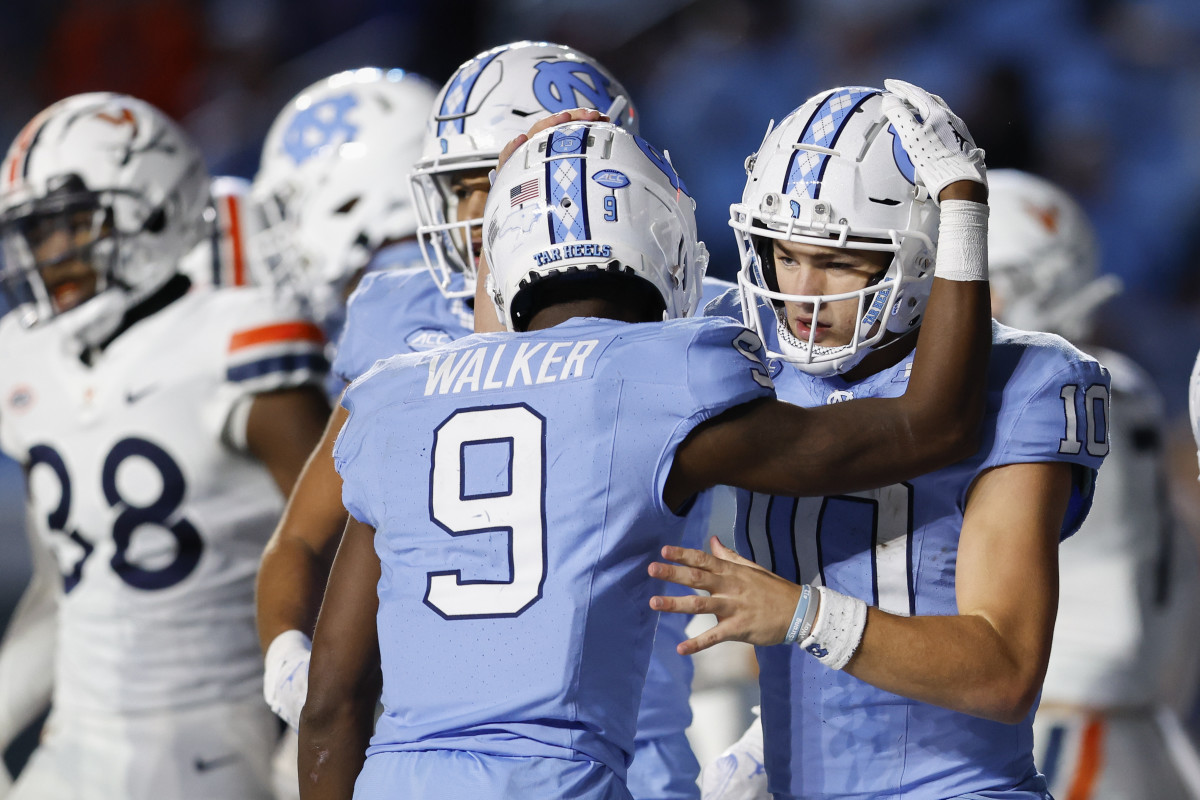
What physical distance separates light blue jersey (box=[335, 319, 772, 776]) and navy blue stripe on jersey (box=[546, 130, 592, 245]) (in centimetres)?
15

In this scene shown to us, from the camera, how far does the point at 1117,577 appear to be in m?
4.15

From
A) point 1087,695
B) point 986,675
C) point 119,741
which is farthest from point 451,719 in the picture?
point 1087,695

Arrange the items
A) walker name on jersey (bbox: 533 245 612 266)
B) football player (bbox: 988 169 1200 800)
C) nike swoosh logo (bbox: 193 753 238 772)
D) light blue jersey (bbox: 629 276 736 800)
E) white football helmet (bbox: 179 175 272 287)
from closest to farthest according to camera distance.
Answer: walker name on jersey (bbox: 533 245 612 266) → light blue jersey (bbox: 629 276 736 800) → nike swoosh logo (bbox: 193 753 238 772) → football player (bbox: 988 169 1200 800) → white football helmet (bbox: 179 175 272 287)

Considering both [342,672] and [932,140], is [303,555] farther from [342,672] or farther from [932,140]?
[932,140]

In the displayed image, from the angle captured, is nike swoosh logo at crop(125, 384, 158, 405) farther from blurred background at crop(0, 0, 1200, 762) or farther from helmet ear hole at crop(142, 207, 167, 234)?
blurred background at crop(0, 0, 1200, 762)

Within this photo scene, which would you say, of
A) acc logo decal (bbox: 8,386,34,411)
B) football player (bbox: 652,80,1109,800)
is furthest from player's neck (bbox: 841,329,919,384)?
acc logo decal (bbox: 8,386,34,411)

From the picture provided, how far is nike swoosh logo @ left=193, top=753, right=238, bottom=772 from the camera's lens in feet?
11.1

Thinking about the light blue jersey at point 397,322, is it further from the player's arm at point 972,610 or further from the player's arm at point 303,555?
the player's arm at point 972,610

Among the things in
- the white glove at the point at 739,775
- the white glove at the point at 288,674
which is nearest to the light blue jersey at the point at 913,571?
the white glove at the point at 739,775

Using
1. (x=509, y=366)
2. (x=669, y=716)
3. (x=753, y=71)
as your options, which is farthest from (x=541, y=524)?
(x=753, y=71)

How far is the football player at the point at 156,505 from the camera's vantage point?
11.2 ft

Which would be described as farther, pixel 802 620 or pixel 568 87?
pixel 568 87

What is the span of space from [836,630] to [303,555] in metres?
1.23

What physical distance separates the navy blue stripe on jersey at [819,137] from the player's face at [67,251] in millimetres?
2148
